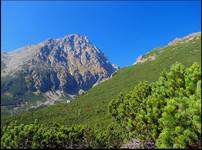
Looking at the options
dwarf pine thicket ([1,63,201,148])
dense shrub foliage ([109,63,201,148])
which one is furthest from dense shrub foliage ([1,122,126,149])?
dense shrub foliage ([109,63,201,148])

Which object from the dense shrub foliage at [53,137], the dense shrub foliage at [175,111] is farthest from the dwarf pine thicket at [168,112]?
the dense shrub foliage at [53,137]

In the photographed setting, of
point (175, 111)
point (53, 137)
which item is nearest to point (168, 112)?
point (175, 111)

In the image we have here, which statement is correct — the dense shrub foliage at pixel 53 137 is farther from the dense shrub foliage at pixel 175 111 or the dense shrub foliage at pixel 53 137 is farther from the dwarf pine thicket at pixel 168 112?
the dense shrub foliage at pixel 175 111

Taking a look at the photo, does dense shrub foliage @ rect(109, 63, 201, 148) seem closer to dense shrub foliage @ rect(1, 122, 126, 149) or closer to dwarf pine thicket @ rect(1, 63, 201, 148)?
dwarf pine thicket @ rect(1, 63, 201, 148)

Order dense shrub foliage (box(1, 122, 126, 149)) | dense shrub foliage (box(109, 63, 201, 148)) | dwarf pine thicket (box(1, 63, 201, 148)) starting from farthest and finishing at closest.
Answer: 1. dense shrub foliage (box(1, 122, 126, 149))
2. dwarf pine thicket (box(1, 63, 201, 148))
3. dense shrub foliage (box(109, 63, 201, 148))

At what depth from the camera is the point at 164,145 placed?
3747 centimetres

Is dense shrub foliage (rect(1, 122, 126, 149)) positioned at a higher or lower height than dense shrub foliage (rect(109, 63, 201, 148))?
higher

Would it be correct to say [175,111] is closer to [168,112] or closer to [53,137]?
[168,112]

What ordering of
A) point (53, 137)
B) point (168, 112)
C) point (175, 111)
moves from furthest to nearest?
point (53, 137)
point (175, 111)
point (168, 112)

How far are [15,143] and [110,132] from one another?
57729 mm

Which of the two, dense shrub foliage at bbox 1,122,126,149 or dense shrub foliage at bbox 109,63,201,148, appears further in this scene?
dense shrub foliage at bbox 1,122,126,149

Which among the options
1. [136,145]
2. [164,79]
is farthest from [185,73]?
[136,145]

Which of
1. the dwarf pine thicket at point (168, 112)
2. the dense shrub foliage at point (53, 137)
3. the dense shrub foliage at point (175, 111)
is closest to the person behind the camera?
the dense shrub foliage at point (175, 111)

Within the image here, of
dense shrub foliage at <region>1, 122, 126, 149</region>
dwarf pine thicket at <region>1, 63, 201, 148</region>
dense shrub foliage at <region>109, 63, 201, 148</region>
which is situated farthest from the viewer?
dense shrub foliage at <region>1, 122, 126, 149</region>
